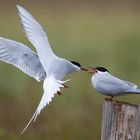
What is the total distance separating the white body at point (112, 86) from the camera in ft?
16.6

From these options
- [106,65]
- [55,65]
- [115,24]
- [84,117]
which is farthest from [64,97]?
[115,24]

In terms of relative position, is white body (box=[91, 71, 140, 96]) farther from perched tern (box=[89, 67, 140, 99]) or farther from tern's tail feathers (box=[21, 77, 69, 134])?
tern's tail feathers (box=[21, 77, 69, 134])

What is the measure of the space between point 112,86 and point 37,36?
694mm

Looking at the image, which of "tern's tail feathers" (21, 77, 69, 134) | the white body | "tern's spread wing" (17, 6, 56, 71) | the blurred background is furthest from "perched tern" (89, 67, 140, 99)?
the blurred background

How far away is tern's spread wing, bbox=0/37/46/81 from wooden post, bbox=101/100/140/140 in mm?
1457

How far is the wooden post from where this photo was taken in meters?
4.55

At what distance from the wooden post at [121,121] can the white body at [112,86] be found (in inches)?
18.7

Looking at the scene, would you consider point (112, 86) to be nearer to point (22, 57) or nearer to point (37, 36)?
point (37, 36)

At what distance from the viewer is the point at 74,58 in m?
9.23

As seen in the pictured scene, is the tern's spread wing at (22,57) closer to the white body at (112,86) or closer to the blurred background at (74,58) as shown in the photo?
the white body at (112,86)

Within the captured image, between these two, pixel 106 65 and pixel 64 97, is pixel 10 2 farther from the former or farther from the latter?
pixel 64 97

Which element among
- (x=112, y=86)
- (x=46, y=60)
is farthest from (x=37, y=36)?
(x=112, y=86)

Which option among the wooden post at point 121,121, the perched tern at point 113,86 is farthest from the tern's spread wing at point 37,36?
the wooden post at point 121,121

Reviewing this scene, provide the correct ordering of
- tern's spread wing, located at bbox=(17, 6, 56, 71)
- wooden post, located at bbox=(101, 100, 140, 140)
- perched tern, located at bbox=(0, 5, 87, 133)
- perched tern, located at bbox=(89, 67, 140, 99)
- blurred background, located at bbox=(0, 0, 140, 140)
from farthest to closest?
blurred background, located at bbox=(0, 0, 140, 140) < tern's spread wing, located at bbox=(17, 6, 56, 71) < perched tern, located at bbox=(0, 5, 87, 133) < perched tern, located at bbox=(89, 67, 140, 99) < wooden post, located at bbox=(101, 100, 140, 140)
